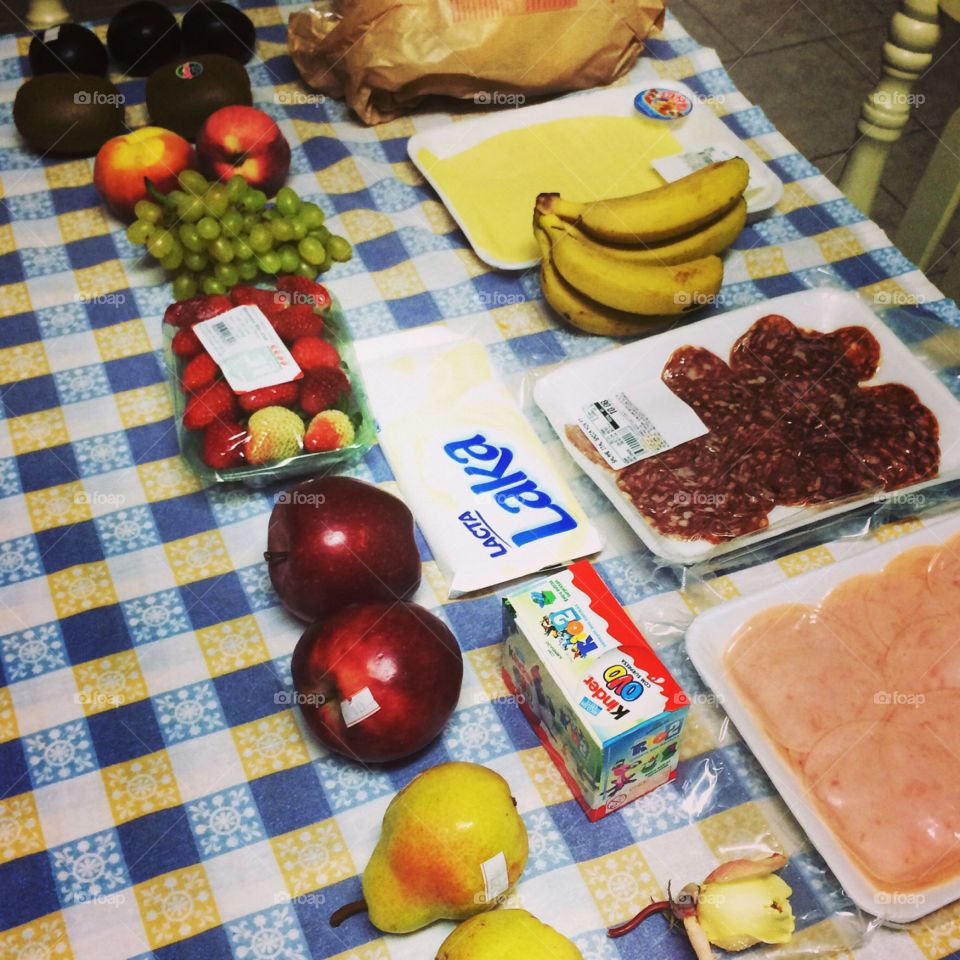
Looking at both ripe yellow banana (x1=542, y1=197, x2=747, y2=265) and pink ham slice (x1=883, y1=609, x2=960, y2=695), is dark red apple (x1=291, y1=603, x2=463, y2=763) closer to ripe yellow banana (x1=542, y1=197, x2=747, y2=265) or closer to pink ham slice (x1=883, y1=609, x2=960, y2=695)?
pink ham slice (x1=883, y1=609, x2=960, y2=695)

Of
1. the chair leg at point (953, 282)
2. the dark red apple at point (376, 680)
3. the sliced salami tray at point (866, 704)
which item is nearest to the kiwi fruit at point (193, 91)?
the dark red apple at point (376, 680)

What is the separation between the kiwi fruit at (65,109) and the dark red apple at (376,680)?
0.86m

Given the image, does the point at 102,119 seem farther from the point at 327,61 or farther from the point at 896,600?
the point at 896,600

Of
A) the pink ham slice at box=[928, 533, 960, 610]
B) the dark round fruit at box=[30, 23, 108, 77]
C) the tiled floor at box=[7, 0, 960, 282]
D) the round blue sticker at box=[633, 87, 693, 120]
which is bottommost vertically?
the tiled floor at box=[7, 0, 960, 282]

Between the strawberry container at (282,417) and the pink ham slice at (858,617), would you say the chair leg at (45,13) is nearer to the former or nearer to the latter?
the strawberry container at (282,417)

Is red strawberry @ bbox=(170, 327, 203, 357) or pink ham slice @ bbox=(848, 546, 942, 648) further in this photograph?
red strawberry @ bbox=(170, 327, 203, 357)

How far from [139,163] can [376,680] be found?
757 mm

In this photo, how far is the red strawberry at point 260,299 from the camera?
1.08 m

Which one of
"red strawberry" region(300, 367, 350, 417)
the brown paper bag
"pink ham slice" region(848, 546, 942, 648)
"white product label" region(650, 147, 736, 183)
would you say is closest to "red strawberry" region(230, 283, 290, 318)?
"red strawberry" region(300, 367, 350, 417)

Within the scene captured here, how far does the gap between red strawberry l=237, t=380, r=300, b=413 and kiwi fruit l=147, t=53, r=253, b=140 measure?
537 mm

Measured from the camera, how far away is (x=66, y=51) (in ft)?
4.59

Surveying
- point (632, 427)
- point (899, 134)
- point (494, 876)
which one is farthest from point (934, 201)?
point (494, 876)

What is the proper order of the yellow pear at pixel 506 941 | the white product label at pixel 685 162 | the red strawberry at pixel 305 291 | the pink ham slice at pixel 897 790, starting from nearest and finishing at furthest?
the yellow pear at pixel 506 941 → the pink ham slice at pixel 897 790 → the red strawberry at pixel 305 291 → the white product label at pixel 685 162

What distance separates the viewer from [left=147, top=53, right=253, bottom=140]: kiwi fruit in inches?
52.1
